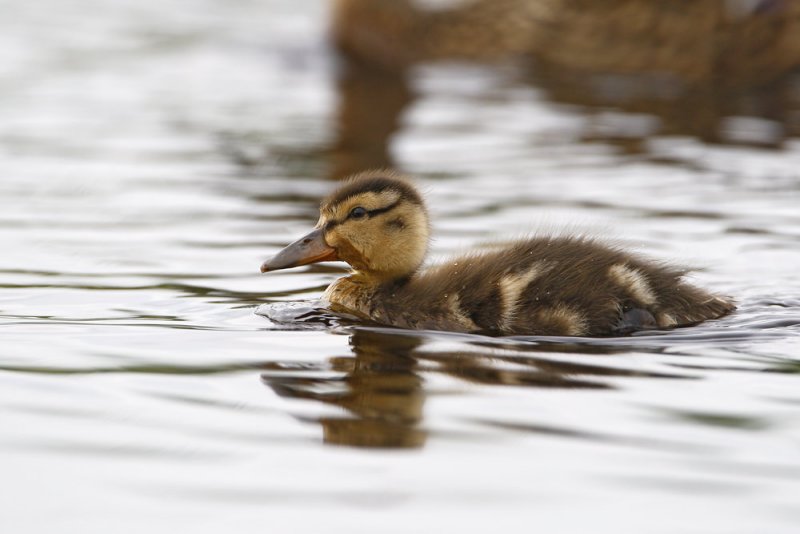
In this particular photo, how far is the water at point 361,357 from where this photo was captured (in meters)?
3.38

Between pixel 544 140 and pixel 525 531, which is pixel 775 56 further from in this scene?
pixel 525 531

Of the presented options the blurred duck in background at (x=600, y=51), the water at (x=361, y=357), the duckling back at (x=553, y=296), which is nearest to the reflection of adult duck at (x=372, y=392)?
the water at (x=361, y=357)

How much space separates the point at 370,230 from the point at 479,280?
0.42 m

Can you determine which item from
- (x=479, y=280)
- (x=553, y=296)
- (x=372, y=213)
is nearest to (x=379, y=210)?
(x=372, y=213)

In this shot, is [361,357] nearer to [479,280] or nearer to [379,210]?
[479,280]

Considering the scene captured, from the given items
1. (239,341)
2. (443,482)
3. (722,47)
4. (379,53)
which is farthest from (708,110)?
(443,482)

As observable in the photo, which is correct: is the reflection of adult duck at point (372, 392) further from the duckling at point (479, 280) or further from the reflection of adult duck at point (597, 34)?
the reflection of adult duck at point (597, 34)

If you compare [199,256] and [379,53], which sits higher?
[379,53]

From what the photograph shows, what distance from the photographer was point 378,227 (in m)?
5.09

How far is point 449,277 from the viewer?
500 centimetres

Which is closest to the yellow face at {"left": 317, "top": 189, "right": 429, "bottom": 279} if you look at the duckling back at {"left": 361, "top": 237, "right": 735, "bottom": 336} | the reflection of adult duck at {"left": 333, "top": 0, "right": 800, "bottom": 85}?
the duckling back at {"left": 361, "top": 237, "right": 735, "bottom": 336}

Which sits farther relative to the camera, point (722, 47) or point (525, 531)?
point (722, 47)

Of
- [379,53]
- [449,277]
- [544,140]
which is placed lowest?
[449,277]

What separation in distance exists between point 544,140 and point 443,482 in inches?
224
